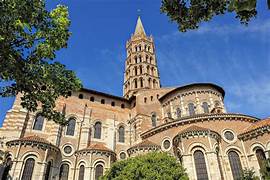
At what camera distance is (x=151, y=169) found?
18203 millimetres

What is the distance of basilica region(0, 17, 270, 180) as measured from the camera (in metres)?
22.7

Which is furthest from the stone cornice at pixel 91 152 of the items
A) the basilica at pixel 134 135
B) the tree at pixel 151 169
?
the tree at pixel 151 169

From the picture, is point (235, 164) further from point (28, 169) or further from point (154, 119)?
point (28, 169)

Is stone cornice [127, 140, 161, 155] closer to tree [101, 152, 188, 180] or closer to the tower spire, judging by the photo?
tree [101, 152, 188, 180]

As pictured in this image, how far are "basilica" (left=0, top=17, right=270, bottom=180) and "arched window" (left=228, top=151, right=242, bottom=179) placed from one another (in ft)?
0.19

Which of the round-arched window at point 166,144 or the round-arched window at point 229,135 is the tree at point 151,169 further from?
the round-arched window at point 229,135

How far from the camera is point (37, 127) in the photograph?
1113 inches

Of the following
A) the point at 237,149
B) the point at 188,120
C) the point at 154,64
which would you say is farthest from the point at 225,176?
the point at 154,64

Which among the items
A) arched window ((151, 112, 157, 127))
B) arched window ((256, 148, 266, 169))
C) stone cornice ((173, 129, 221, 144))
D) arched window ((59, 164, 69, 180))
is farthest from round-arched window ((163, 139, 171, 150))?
arched window ((59, 164, 69, 180))

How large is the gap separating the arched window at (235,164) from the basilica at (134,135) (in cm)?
6

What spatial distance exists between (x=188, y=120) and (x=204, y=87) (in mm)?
8765

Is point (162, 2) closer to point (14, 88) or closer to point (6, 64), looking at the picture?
point (6, 64)

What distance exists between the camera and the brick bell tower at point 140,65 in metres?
48.0

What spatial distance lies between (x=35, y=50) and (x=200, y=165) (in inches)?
730
